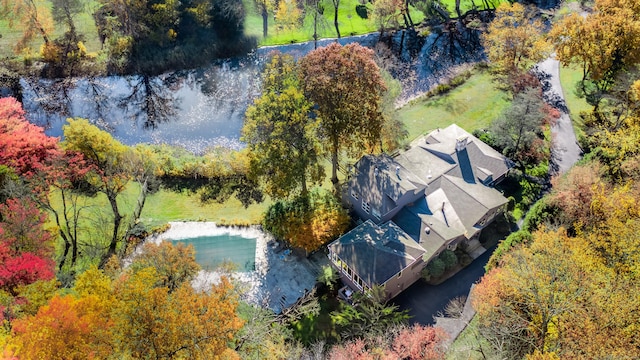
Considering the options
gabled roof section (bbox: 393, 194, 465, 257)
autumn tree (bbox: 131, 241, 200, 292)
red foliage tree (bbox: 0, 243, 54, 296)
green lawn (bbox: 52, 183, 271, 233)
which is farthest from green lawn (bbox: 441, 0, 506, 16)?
red foliage tree (bbox: 0, 243, 54, 296)

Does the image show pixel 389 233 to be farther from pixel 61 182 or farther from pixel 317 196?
pixel 61 182

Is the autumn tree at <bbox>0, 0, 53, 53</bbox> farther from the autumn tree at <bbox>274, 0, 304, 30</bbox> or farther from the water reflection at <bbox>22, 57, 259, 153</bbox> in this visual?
the autumn tree at <bbox>274, 0, 304, 30</bbox>

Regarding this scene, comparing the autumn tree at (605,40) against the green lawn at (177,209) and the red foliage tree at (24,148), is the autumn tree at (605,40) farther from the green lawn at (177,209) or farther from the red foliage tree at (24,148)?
the red foliage tree at (24,148)

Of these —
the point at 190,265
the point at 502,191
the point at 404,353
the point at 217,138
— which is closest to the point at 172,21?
the point at 217,138

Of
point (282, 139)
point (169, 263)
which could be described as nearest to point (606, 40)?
point (282, 139)

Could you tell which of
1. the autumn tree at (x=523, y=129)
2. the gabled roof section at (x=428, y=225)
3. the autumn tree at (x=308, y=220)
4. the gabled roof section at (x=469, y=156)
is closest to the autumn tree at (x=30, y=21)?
the autumn tree at (x=308, y=220)

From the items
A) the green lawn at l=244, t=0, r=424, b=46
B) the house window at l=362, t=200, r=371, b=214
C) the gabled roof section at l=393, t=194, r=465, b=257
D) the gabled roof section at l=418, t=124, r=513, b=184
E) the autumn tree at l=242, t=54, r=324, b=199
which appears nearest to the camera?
the gabled roof section at l=393, t=194, r=465, b=257
